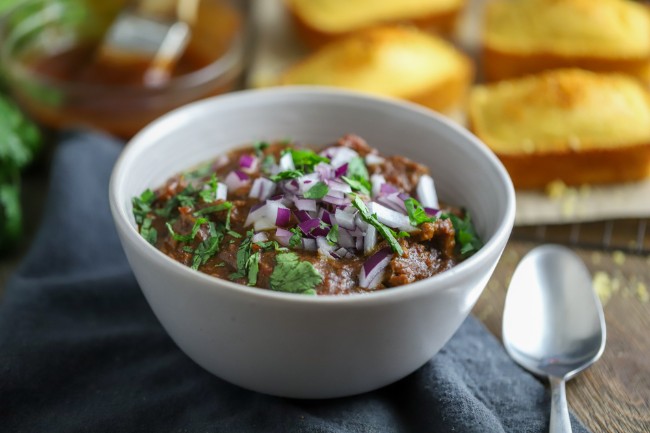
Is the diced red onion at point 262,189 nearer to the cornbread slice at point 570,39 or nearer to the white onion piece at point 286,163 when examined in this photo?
the white onion piece at point 286,163

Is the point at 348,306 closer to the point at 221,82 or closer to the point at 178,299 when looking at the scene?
the point at 178,299

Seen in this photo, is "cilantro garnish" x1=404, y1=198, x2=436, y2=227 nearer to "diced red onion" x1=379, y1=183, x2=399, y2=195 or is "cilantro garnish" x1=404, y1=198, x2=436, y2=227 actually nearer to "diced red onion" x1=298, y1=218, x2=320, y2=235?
"diced red onion" x1=379, y1=183, x2=399, y2=195

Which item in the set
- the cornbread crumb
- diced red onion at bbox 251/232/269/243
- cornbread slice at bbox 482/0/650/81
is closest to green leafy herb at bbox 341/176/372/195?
diced red onion at bbox 251/232/269/243

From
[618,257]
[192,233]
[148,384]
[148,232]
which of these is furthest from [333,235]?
[618,257]

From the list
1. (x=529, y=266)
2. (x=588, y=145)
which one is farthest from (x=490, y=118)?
(x=529, y=266)

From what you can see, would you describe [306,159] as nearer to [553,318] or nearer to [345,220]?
[345,220]

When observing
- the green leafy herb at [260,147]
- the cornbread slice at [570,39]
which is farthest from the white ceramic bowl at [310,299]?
the cornbread slice at [570,39]
